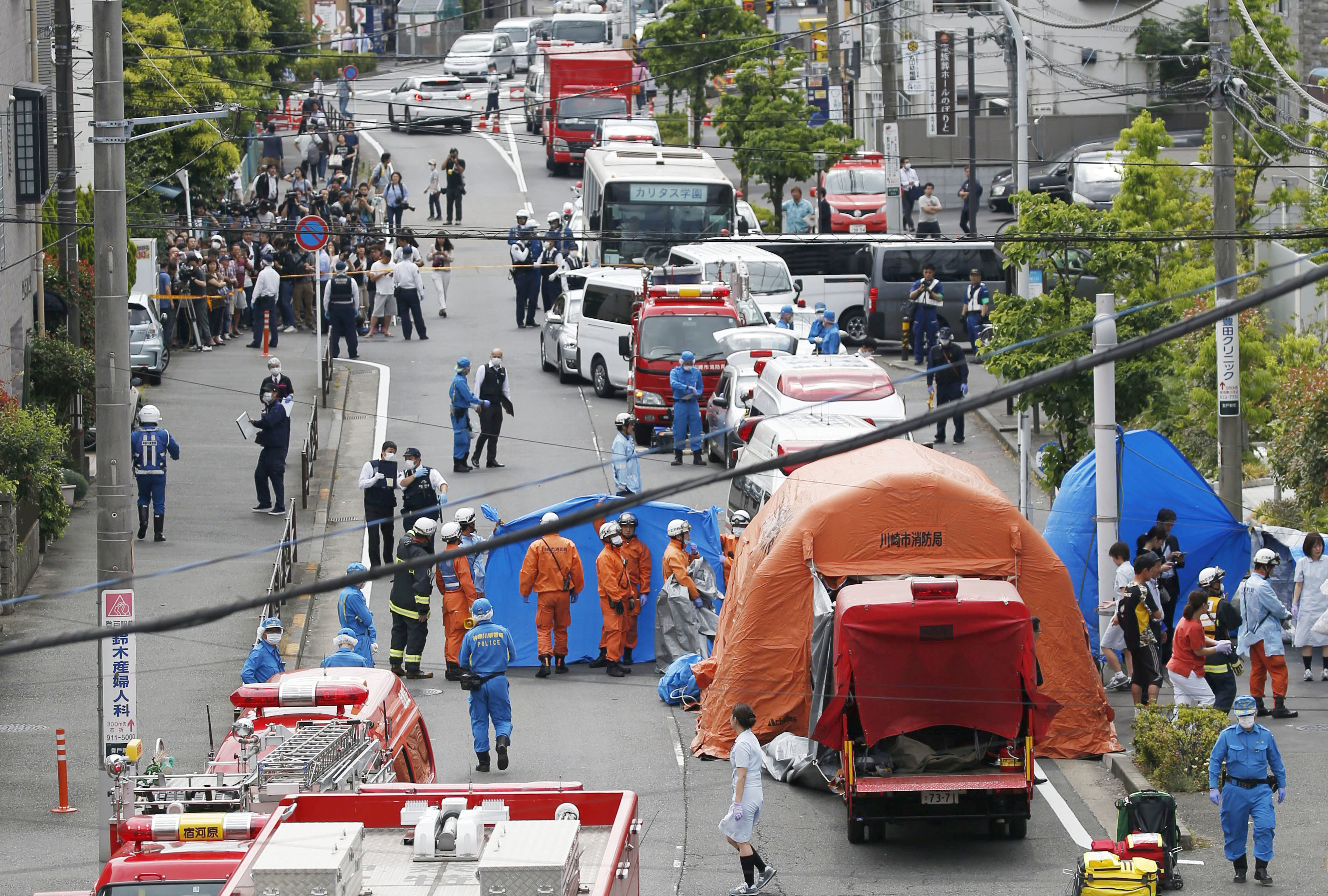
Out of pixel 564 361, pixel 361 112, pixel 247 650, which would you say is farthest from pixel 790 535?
pixel 361 112

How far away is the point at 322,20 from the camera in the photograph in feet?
→ 236

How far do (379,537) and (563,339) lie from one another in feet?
32.5

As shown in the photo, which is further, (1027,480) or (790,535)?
(1027,480)

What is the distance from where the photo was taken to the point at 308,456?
2502cm

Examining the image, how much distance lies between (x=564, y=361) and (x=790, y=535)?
16.5 metres

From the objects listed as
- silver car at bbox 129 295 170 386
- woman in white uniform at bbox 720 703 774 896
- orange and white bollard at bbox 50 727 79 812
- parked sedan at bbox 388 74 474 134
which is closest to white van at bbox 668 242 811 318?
silver car at bbox 129 295 170 386

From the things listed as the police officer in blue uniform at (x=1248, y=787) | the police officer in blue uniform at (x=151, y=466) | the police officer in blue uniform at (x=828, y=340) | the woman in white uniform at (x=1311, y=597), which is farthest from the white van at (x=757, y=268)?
the police officer in blue uniform at (x=1248, y=787)

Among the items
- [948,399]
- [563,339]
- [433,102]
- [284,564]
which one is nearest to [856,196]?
[563,339]

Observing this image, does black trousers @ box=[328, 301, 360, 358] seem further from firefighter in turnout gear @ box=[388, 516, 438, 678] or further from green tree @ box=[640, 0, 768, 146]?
green tree @ box=[640, 0, 768, 146]

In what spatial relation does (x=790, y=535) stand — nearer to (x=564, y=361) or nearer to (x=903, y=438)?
(x=903, y=438)

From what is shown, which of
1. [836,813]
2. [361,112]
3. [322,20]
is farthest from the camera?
[322,20]

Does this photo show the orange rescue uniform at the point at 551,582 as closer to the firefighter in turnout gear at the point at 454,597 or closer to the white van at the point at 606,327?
the firefighter in turnout gear at the point at 454,597

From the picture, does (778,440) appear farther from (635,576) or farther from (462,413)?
(462,413)

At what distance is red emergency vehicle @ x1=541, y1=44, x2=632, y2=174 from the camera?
53.3 meters
